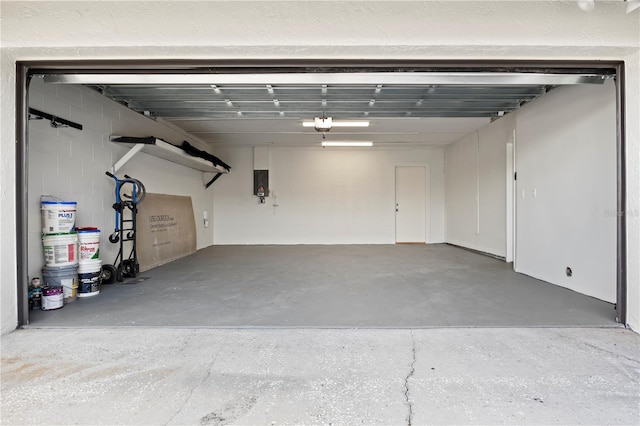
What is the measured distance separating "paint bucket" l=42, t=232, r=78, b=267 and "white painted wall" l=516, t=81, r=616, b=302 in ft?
18.8

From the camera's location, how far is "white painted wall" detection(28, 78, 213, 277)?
Answer: 129 inches

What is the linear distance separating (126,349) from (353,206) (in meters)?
7.16

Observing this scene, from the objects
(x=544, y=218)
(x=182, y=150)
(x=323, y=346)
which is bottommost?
(x=323, y=346)

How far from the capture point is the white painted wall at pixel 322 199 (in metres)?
8.81

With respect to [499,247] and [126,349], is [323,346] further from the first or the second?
[499,247]

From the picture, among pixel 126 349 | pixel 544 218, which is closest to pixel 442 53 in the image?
pixel 544 218

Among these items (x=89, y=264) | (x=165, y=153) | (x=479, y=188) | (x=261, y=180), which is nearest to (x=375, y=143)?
(x=479, y=188)

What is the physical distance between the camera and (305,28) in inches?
96.0

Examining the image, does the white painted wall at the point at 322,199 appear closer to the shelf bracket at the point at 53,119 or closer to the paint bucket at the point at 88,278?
the shelf bracket at the point at 53,119

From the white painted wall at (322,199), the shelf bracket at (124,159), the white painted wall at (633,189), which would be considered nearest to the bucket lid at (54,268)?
the shelf bracket at (124,159)

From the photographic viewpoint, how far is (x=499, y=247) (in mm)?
6113

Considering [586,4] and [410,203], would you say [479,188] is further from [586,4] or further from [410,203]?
[586,4]

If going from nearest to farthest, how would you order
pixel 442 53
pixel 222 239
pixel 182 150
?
pixel 442 53 < pixel 182 150 < pixel 222 239

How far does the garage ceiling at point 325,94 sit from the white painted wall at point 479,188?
52 centimetres
